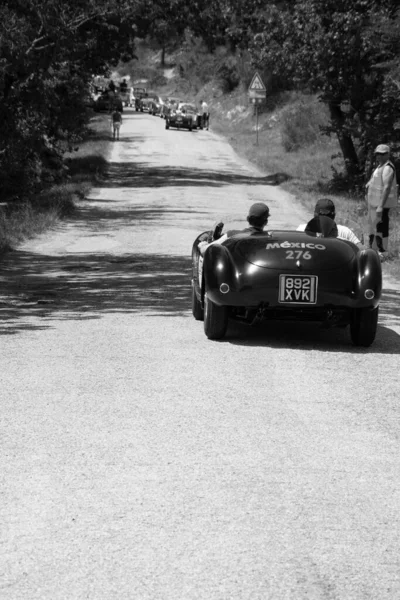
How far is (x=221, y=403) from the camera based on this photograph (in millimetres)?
8742

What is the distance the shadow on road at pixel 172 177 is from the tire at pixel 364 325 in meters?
27.6

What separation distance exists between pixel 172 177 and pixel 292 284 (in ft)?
105

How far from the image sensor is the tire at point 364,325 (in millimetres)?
11391

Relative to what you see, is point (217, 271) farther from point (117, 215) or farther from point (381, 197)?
point (117, 215)

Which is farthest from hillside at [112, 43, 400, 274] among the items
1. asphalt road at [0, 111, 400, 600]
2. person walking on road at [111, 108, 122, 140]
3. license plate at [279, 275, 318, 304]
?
person walking on road at [111, 108, 122, 140]

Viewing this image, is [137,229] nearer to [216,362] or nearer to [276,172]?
[216,362]

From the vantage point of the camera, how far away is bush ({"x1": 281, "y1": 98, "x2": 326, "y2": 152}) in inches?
2270

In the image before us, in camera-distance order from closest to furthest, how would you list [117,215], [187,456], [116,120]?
[187,456] < [117,215] < [116,120]

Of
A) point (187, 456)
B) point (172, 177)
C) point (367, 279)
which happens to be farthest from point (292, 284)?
point (172, 177)

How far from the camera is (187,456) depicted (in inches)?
284

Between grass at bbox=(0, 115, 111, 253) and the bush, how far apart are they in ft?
33.1

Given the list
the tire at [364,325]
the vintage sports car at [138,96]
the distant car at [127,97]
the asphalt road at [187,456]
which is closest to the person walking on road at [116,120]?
the vintage sports car at [138,96]

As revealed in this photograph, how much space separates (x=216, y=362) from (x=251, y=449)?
3.09 metres

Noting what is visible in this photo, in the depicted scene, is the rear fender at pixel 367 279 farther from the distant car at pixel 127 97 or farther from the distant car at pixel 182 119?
the distant car at pixel 127 97
